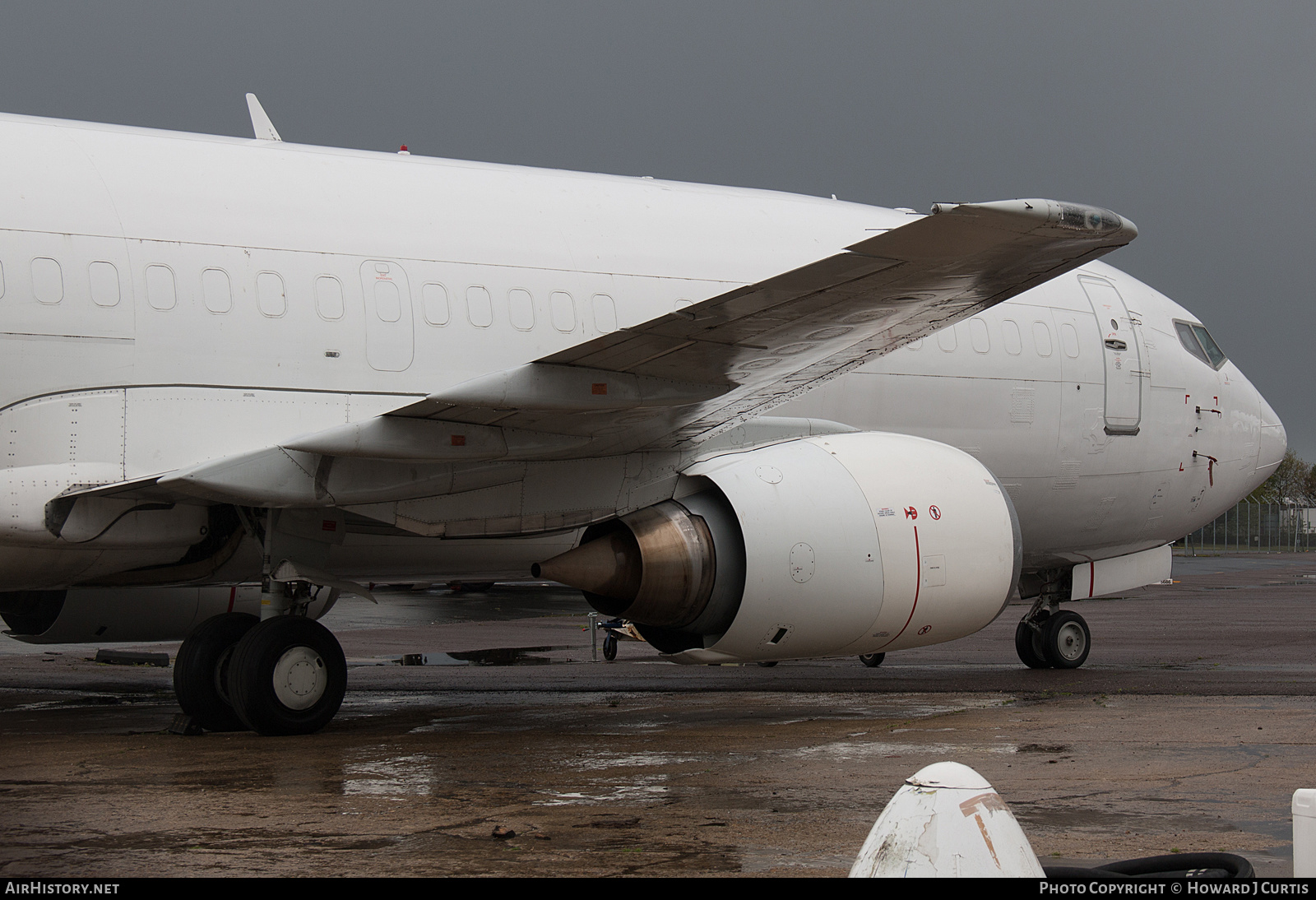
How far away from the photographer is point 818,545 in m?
8.50

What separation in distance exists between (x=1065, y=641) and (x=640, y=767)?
24.2 feet

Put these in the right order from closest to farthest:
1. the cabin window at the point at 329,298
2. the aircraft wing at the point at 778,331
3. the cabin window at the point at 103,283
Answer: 1. the aircraft wing at the point at 778,331
2. the cabin window at the point at 103,283
3. the cabin window at the point at 329,298

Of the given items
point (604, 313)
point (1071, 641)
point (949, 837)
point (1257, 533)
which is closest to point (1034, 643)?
point (1071, 641)

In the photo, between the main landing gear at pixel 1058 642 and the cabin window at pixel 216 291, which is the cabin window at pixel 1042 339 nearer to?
the main landing gear at pixel 1058 642

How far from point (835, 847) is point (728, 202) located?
6.70 metres

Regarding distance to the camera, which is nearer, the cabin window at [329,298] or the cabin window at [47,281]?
the cabin window at [47,281]

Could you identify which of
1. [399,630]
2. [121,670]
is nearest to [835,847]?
[121,670]

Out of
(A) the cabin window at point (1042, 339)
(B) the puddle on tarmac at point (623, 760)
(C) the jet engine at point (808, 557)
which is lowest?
(B) the puddle on tarmac at point (623, 760)

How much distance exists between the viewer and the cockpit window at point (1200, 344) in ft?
42.8

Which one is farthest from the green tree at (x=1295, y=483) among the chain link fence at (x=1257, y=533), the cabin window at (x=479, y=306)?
the cabin window at (x=479, y=306)

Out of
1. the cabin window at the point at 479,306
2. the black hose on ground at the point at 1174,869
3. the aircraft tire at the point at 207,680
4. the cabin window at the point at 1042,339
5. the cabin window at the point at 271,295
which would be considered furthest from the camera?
the cabin window at the point at 1042,339

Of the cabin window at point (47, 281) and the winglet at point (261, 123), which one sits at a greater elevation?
the winglet at point (261, 123)

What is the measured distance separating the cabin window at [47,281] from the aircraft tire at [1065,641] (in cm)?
966

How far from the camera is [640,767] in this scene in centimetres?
705
